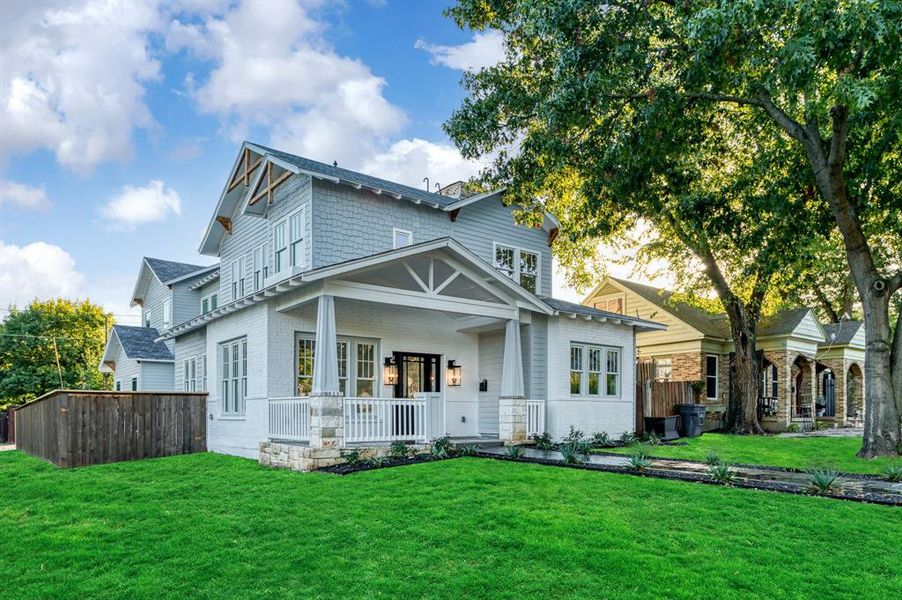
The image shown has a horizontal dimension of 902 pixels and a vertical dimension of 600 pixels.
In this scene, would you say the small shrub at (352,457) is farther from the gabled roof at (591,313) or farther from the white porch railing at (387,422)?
the gabled roof at (591,313)

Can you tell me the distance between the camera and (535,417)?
579 inches

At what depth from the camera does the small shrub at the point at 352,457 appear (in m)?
10.7

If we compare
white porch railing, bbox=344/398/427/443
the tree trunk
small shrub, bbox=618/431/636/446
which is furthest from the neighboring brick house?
white porch railing, bbox=344/398/427/443

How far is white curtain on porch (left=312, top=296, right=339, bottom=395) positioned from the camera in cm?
1088

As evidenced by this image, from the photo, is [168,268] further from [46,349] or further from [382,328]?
[46,349]

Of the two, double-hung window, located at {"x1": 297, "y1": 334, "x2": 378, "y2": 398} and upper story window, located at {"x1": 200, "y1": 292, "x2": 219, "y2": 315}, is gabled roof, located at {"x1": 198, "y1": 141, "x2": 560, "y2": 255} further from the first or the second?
double-hung window, located at {"x1": 297, "y1": 334, "x2": 378, "y2": 398}

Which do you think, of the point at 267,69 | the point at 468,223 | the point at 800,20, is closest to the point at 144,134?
the point at 267,69

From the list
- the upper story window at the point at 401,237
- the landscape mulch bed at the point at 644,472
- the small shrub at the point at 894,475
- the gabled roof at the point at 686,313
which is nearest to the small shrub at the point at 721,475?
the landscape mulch bed at the point at 644,472

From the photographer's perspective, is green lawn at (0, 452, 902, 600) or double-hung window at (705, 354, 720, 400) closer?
green lawn at (0, 452, 902, 600)

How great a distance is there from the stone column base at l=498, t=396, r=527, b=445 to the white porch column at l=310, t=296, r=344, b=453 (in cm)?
414

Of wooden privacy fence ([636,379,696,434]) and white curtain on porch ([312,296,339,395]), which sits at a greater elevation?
white curtain on porch ([312,296,339,395])

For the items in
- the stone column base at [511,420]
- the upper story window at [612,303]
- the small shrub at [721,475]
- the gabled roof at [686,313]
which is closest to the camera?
the small shrub at [721,475]

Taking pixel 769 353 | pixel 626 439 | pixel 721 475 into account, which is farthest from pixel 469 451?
pixel 769 353

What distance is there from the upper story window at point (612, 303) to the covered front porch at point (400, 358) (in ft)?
42.2
